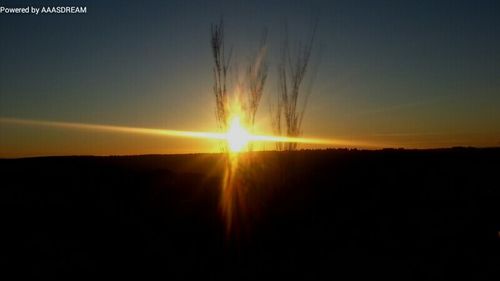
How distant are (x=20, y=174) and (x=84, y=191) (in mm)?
2690

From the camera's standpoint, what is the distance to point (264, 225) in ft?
13.9

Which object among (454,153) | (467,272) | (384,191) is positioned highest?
(454,153)

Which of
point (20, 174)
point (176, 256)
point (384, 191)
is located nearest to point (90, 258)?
Result: point (176, 256)

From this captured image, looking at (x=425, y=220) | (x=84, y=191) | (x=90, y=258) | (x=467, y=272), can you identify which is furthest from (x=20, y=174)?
(x=467, y=272)

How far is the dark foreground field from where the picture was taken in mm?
3248

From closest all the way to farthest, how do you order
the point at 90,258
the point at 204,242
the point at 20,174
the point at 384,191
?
the point at 90,258 < the point at 204,242 < the point at 384,191 < the point at 20,174

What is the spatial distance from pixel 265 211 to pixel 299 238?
0.80 meters

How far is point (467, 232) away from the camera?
13.2ft

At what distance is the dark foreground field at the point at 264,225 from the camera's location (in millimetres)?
3248

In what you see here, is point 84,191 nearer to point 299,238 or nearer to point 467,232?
point 299,238

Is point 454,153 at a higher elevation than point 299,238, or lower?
higher

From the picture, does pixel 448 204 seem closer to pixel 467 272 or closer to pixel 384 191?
pixel 384 191

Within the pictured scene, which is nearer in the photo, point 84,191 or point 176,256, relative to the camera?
point 176,256

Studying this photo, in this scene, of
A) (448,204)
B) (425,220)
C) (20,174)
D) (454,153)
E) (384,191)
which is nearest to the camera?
(425,220)
